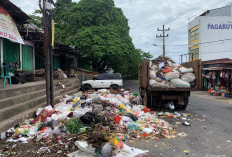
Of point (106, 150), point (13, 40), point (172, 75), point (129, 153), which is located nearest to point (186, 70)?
point (172, 75)

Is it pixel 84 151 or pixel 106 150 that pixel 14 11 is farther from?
pixel 106 150

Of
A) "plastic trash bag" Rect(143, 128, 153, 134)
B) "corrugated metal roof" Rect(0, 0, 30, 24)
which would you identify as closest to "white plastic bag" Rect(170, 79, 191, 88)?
"plastic trash bag" Rect(143, 128, 153, 134)

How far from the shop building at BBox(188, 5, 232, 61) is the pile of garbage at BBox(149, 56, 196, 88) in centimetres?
2150

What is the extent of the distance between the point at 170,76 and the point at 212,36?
78.4ft

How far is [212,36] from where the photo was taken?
27.2 meters

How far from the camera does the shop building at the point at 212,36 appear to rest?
26.9m

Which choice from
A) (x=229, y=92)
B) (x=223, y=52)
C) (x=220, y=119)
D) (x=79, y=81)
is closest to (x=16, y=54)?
(x=79, y=81)

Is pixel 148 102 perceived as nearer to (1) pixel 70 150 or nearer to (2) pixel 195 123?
(2) pixel 195 123

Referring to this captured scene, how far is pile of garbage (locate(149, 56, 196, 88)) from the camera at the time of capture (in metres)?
7.32

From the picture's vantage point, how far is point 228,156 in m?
3.64

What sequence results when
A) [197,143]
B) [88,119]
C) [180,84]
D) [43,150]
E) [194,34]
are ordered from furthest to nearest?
[194,34] < [180,84] < [88,119] < [197,143] < [43,150]

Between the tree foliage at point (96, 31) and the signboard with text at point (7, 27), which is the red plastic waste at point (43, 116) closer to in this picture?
the signboard with text at point (7, 27)

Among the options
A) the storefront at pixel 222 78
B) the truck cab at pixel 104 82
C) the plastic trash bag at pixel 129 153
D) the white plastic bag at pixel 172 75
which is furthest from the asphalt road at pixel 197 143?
the storefront at pixel 222 78

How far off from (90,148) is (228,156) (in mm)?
2715
